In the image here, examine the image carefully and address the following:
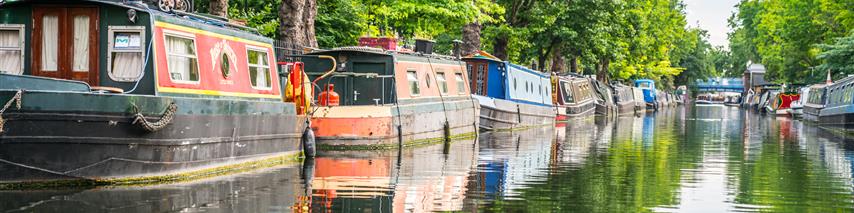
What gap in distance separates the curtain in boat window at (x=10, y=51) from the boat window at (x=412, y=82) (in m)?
11.3

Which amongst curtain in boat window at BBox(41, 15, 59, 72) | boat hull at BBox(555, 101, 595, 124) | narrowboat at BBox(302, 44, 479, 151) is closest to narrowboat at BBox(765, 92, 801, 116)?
boat hull at BBox(555, 101, 595, 124)

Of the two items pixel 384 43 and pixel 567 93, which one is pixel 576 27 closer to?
pixel 567 93

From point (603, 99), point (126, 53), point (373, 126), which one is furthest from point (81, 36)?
point (603, 99)

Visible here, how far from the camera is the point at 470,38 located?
43.2m

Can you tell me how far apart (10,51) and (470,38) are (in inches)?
1118

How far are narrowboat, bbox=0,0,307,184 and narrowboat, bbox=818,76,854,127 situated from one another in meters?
29.5

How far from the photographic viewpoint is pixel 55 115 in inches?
561

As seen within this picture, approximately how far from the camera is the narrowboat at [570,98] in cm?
5122

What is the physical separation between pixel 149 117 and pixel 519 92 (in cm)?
2468

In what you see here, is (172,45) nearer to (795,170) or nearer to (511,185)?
(511,185)

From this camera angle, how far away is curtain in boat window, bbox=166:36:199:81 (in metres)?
16.6

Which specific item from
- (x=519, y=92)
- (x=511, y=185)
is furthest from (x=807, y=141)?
(x=511, y=185)

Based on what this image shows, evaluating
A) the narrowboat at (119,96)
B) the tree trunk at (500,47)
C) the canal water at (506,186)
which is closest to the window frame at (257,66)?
the narrowboat at (119,96)

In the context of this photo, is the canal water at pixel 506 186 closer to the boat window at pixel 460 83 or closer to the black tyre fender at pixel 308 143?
the black tyre fender at pixel 308 143
